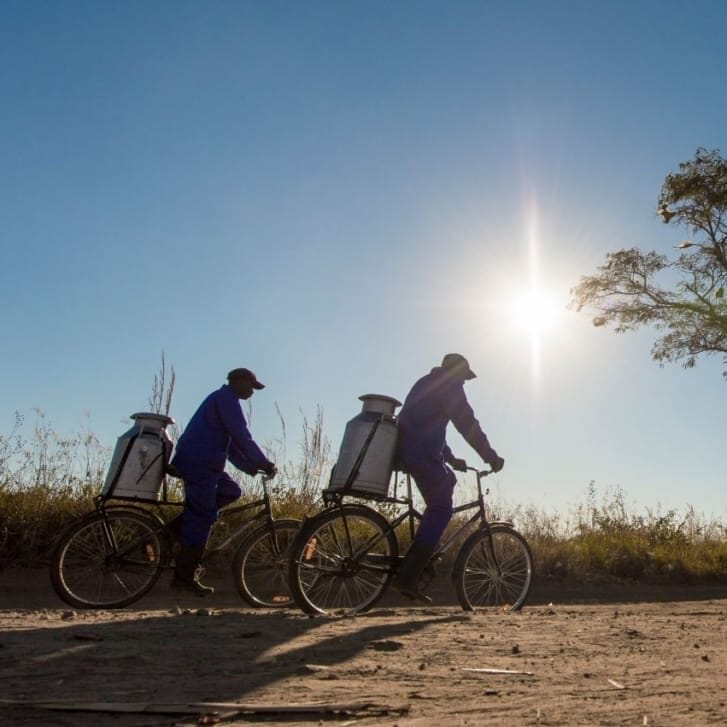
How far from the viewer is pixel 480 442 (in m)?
7.21

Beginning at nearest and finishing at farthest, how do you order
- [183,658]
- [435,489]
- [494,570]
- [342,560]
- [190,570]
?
1. [183,658]
2. [342,560]
3. [435,489]
4. [190,570]
5. [494,570]

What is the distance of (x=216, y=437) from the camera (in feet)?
24.2

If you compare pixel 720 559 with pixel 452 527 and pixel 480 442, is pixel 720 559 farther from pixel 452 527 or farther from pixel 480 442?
pixel 480 442

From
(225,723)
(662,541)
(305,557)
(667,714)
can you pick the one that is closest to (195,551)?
(305,557)

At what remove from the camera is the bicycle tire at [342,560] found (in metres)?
6.54

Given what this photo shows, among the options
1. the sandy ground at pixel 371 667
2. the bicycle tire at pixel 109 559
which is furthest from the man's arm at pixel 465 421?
the bicycle tire at pixel 109 559

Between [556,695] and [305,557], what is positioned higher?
[305,557]

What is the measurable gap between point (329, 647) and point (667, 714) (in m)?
1.88

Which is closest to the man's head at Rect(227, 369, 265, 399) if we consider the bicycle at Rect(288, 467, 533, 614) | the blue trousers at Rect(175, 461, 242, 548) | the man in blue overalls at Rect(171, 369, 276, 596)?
the man in blue overalls at Rect(171, 369, 276, 596)

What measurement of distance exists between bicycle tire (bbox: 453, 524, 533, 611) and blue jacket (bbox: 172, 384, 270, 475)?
1.90 meters

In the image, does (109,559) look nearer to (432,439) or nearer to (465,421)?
(432,439)

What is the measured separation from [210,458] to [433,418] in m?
1.92

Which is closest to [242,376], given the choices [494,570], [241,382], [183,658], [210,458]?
[241,382]

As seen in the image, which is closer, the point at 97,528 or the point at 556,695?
the point at 556,695
